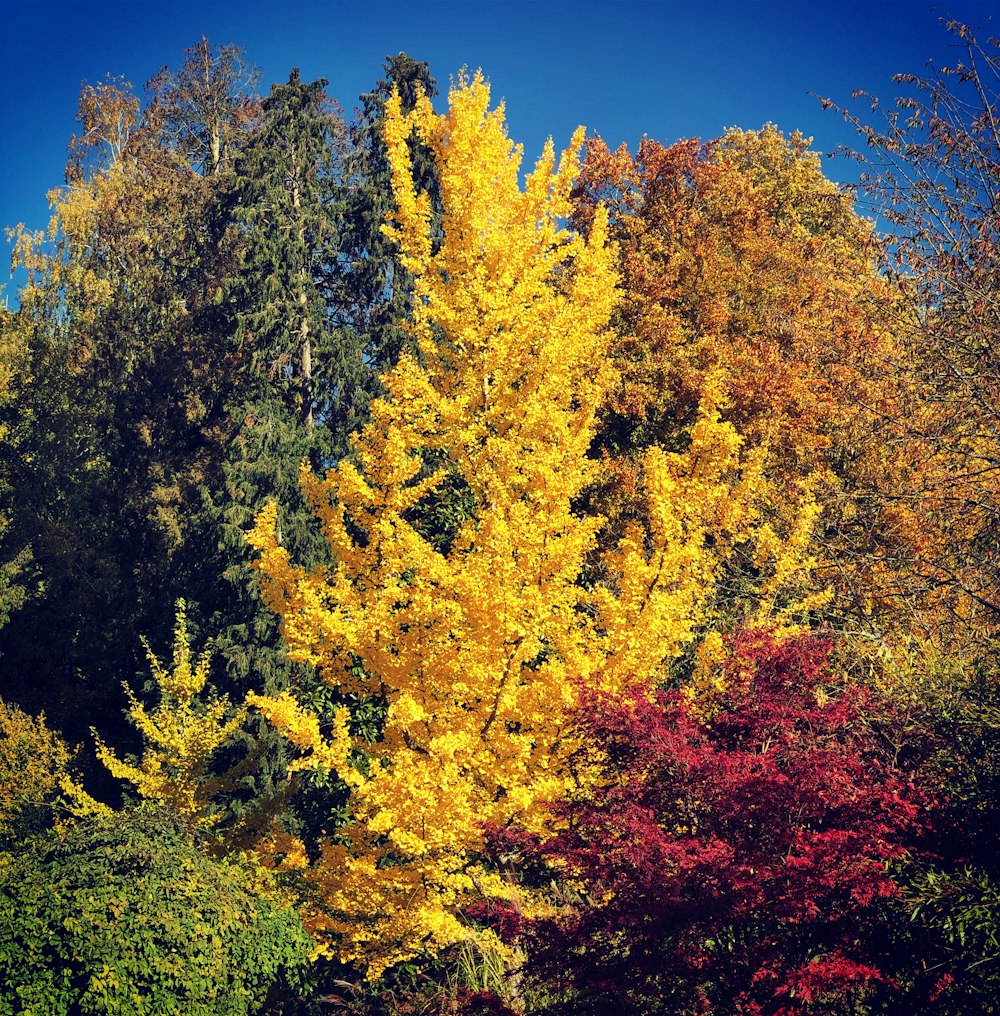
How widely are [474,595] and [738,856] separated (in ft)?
10.7

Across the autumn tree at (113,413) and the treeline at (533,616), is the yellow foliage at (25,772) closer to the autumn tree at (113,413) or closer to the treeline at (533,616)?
the treeline at (533,616)

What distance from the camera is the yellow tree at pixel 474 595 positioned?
9.39 m

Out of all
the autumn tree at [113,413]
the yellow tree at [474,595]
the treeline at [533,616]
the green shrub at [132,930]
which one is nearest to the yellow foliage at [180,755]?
the treeline at [533,616]

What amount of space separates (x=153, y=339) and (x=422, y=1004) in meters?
19.0

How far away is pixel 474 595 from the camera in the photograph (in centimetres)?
940

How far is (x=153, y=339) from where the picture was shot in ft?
86.5

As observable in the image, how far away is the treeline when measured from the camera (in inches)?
290

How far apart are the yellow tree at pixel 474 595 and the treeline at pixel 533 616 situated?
51 millimetres

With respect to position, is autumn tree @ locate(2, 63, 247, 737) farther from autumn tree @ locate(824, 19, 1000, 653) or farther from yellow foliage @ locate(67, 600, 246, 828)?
autumn tree @ locate(824, 19, 1000, 653)

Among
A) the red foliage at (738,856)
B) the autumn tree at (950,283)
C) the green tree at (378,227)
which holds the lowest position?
the red foliage at (738,856)

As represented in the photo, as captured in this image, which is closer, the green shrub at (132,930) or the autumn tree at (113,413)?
the green shrub at (132,930)

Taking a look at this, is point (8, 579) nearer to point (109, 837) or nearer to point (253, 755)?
point (253, 755)

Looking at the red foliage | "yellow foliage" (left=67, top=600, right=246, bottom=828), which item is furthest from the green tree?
the red foliage

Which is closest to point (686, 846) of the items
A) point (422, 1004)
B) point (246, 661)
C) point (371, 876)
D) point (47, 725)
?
point (371, 876)
